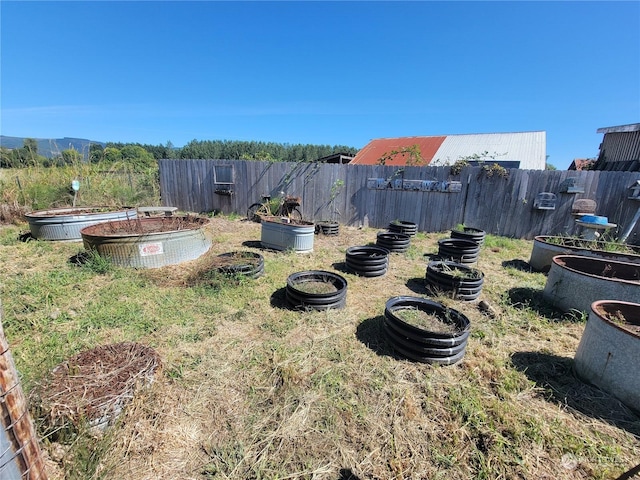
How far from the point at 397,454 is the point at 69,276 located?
4.70 meters

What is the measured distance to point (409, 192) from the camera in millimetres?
8336

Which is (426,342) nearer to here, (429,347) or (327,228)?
(429,347)

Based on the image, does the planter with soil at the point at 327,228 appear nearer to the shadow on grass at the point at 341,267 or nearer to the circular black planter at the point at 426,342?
the shadow on grass at the point at 341,267

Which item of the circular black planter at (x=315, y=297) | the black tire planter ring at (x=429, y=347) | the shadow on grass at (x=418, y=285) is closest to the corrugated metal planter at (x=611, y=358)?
the black tire planter ring at (x=429, y=347)

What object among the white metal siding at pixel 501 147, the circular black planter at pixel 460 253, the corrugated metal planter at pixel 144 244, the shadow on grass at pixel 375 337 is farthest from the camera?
the white metal siding at pixel 501 147

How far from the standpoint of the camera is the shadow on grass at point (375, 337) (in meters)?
2.68

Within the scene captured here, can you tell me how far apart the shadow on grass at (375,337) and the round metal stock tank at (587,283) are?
243 centimetres

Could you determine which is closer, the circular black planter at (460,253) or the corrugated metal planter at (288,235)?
the circular black planter at (460,253)

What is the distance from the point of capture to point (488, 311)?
11.5 feet

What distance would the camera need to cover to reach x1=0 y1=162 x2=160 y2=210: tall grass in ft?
25.6

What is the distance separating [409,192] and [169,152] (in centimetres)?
3684

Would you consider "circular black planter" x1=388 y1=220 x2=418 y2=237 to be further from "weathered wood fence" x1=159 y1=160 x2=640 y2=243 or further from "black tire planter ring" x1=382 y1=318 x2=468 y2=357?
"black tire planter ring" x1=382 y1=318 x2=468 y2=357

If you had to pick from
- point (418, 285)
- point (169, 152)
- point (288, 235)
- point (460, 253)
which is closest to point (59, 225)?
point (288, 235)

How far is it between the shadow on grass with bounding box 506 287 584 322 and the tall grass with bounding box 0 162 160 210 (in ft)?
31.6
